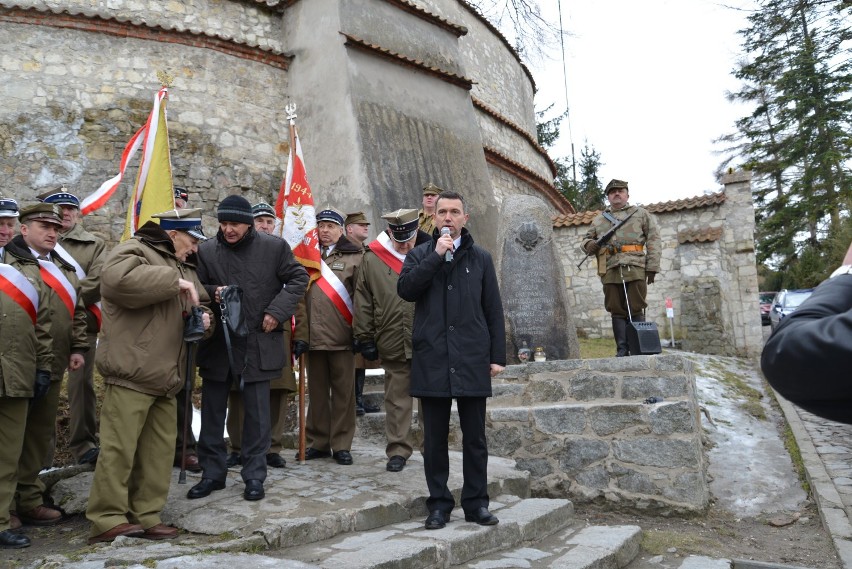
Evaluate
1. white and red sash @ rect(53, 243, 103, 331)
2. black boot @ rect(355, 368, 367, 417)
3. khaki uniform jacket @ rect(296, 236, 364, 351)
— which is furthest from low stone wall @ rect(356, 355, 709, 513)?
white and red sash @ rect(53, 243, 103, 331)

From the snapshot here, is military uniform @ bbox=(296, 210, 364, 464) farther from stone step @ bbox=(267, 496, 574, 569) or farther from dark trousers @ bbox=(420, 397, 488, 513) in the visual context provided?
dark trousers @ bbox=(420, 397, 488, 513)

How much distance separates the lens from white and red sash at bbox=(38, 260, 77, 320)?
433 cm

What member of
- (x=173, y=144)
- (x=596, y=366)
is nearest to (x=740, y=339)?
(x=596, y=366)

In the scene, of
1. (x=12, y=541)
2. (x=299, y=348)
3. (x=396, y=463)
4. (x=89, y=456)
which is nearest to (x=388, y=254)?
(x=299, y=348)

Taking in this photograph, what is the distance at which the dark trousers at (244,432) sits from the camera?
13.5 ft

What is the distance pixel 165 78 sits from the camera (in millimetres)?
9617

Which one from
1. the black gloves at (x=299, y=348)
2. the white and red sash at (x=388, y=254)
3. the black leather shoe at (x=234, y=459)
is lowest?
the black leather shoe at (x=234, y=459)

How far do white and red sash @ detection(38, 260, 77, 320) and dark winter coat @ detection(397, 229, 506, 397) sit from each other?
231 centimetres

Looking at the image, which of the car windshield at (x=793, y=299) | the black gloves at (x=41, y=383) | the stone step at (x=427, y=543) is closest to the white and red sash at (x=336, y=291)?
the stone step at (x=427, y=543)

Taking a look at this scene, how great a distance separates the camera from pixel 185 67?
9.77 meters

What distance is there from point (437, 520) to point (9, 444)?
8.10ft

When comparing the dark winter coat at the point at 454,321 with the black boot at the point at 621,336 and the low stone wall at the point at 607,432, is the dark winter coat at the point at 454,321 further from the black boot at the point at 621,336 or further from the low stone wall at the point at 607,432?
the black boot at the point at 621,336

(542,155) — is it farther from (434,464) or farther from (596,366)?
(434,464)

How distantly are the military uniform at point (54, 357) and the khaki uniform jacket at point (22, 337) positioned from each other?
92mm
